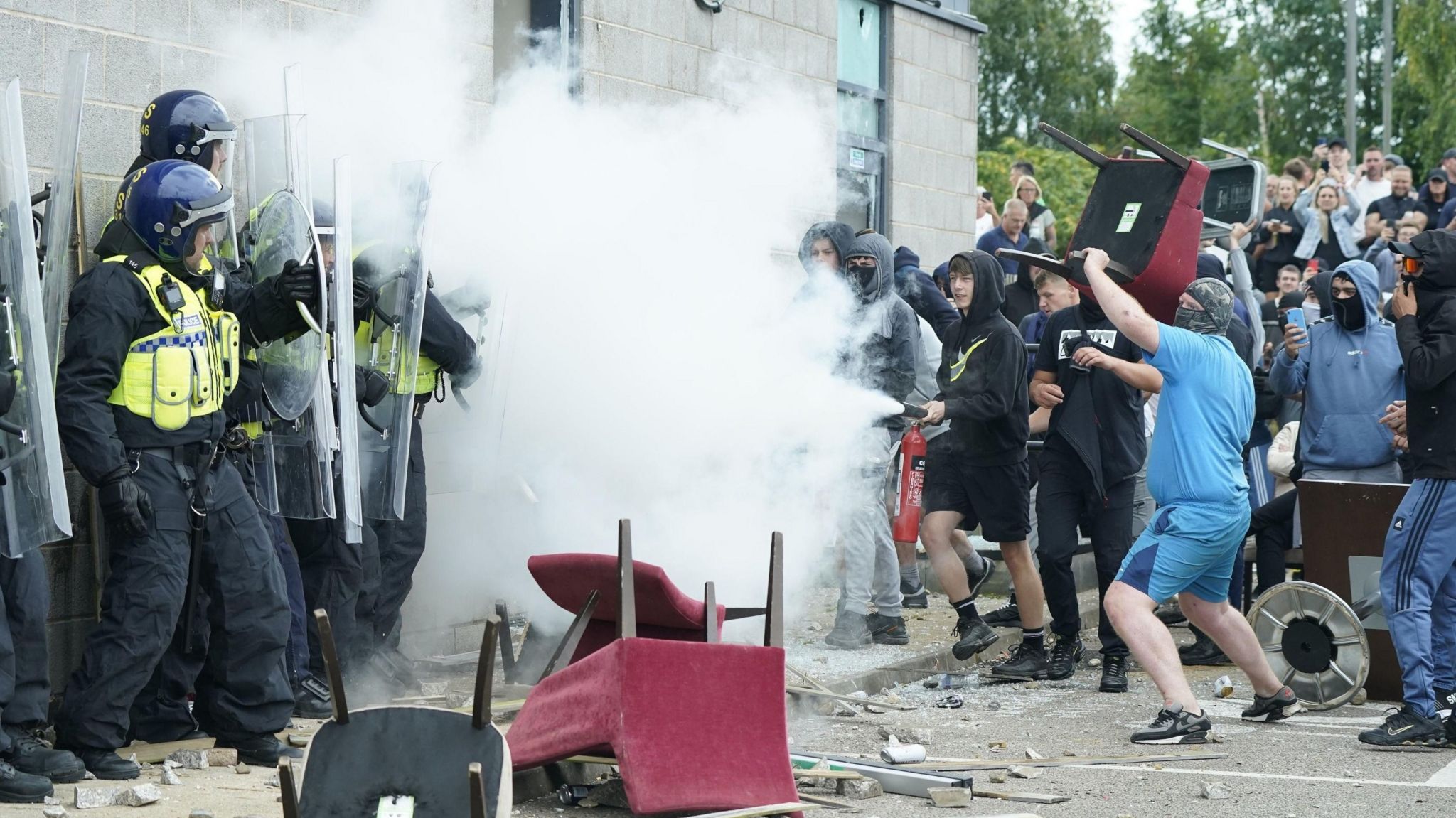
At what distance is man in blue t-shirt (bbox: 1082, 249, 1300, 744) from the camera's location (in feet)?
21.8

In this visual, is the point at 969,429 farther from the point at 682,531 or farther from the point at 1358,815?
the point at 1358,815

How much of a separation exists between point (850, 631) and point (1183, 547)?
2055 mm

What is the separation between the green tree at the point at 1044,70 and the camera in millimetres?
46562

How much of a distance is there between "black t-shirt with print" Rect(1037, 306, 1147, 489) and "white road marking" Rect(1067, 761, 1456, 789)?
204cm

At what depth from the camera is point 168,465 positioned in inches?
218

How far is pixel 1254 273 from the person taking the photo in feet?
49.9

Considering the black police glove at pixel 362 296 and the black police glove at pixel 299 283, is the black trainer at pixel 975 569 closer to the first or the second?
the black police glove at pixel 362 296

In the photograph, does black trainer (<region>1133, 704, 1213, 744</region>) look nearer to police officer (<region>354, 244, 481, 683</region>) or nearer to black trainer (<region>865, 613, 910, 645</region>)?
black trainer (<region>865, 613, 910, 645</region>)

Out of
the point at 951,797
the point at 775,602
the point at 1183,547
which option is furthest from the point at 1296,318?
the point at 775,602

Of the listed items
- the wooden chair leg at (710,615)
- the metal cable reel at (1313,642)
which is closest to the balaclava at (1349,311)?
the metal cable reel at (1313,642)

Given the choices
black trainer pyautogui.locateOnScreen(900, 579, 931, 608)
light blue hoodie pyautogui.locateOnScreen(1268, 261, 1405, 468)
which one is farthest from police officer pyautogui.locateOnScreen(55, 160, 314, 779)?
light blue hoodie pyautogui.locateOnScreen(1268, 261, 1405, 468)

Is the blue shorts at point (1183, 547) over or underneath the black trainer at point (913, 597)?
over

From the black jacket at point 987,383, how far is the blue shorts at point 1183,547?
4.28 ft

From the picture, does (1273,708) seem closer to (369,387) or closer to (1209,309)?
(1209,309)
